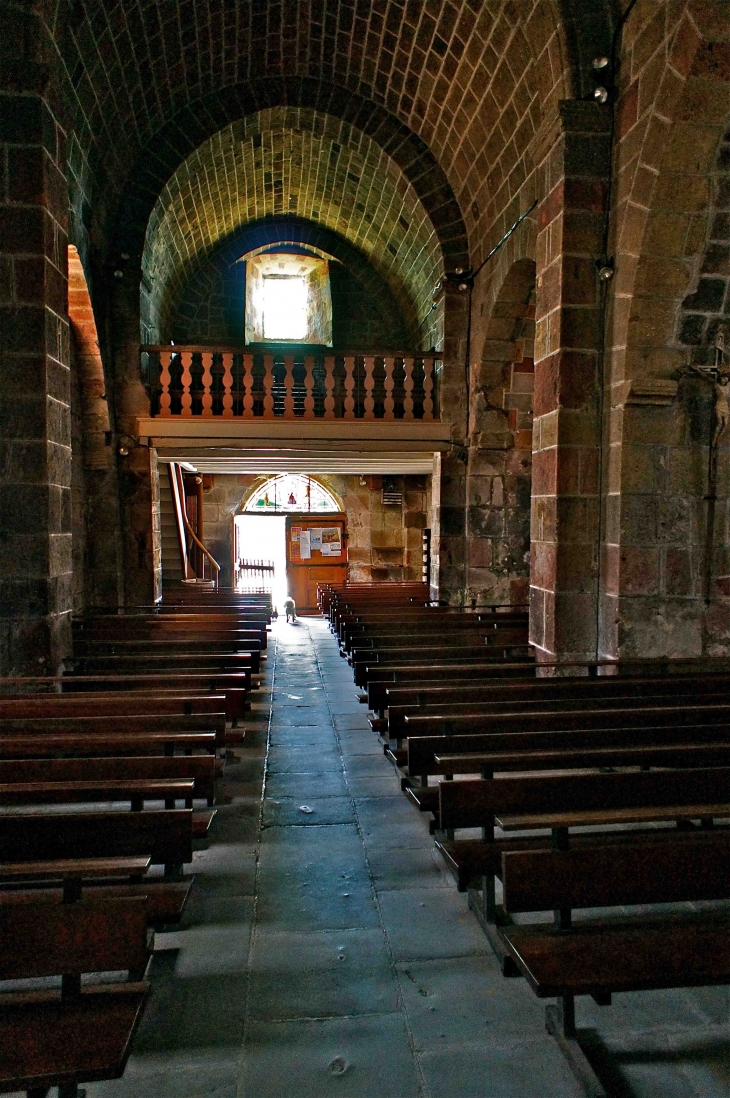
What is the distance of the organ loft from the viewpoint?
2.00 m

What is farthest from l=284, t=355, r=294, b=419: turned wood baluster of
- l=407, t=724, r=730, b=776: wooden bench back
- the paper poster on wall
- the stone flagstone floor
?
l=407, t=724, r=730, b=776: wooden bench back

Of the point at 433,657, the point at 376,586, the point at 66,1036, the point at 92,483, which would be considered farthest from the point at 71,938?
the point at 376,586

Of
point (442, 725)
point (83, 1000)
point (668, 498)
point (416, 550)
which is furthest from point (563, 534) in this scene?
point (416, 550)

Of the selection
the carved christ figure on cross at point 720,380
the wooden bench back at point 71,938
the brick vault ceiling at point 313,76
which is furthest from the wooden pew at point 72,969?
the brick vault ceiling at point 313,76

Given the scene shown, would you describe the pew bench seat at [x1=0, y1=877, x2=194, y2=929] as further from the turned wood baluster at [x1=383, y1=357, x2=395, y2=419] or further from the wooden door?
the wooden door

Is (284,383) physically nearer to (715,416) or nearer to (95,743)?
(715,416)

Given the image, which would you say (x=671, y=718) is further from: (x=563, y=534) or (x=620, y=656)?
(x=563, y=534)

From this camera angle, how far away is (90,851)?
87.3 inches

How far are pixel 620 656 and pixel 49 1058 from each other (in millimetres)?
4357

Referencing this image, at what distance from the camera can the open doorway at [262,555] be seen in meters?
13.9

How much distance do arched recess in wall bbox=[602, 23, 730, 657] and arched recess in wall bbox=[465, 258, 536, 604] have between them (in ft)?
11.6

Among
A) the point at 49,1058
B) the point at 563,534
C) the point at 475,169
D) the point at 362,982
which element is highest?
the point at 475,169

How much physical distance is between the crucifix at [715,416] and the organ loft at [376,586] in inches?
1.4

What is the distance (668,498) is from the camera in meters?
5.11
